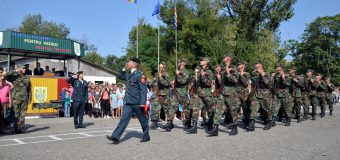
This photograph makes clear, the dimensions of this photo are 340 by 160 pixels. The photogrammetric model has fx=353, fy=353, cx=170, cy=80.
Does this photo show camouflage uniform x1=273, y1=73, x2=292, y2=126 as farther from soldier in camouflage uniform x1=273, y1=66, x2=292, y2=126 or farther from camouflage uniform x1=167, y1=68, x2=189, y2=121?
camouflage uniform x1=167, y1=68, x2=189, y2=121

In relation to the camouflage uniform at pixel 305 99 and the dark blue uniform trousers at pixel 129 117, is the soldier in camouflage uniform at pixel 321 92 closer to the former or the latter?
the camouflage uniform at pixel 305 99

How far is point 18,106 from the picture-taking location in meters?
10.2

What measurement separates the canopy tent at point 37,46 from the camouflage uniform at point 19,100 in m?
7.38

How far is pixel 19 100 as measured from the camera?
33.6ft

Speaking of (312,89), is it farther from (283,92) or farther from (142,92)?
(142,92)

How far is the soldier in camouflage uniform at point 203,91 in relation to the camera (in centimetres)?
991

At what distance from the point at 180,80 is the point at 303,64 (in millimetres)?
63142

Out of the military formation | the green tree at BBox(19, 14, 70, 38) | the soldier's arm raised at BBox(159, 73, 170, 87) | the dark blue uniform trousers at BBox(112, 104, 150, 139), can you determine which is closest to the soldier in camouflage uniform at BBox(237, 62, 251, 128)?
the military formation

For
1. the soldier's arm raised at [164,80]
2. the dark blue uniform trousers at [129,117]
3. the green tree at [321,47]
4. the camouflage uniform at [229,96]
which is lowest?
the dark blue uniform trousers at [129,117]

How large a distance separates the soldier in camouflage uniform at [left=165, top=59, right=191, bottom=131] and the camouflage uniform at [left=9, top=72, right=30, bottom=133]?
4224 millimetres

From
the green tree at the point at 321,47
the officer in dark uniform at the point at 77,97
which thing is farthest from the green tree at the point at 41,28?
the officer in dark uniform at the point at 77,97

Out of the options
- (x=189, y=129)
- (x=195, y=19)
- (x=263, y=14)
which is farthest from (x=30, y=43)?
(x=263, y=14)

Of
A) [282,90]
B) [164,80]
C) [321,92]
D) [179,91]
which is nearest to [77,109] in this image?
[164,80]

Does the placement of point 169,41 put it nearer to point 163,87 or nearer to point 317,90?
point 317,90
